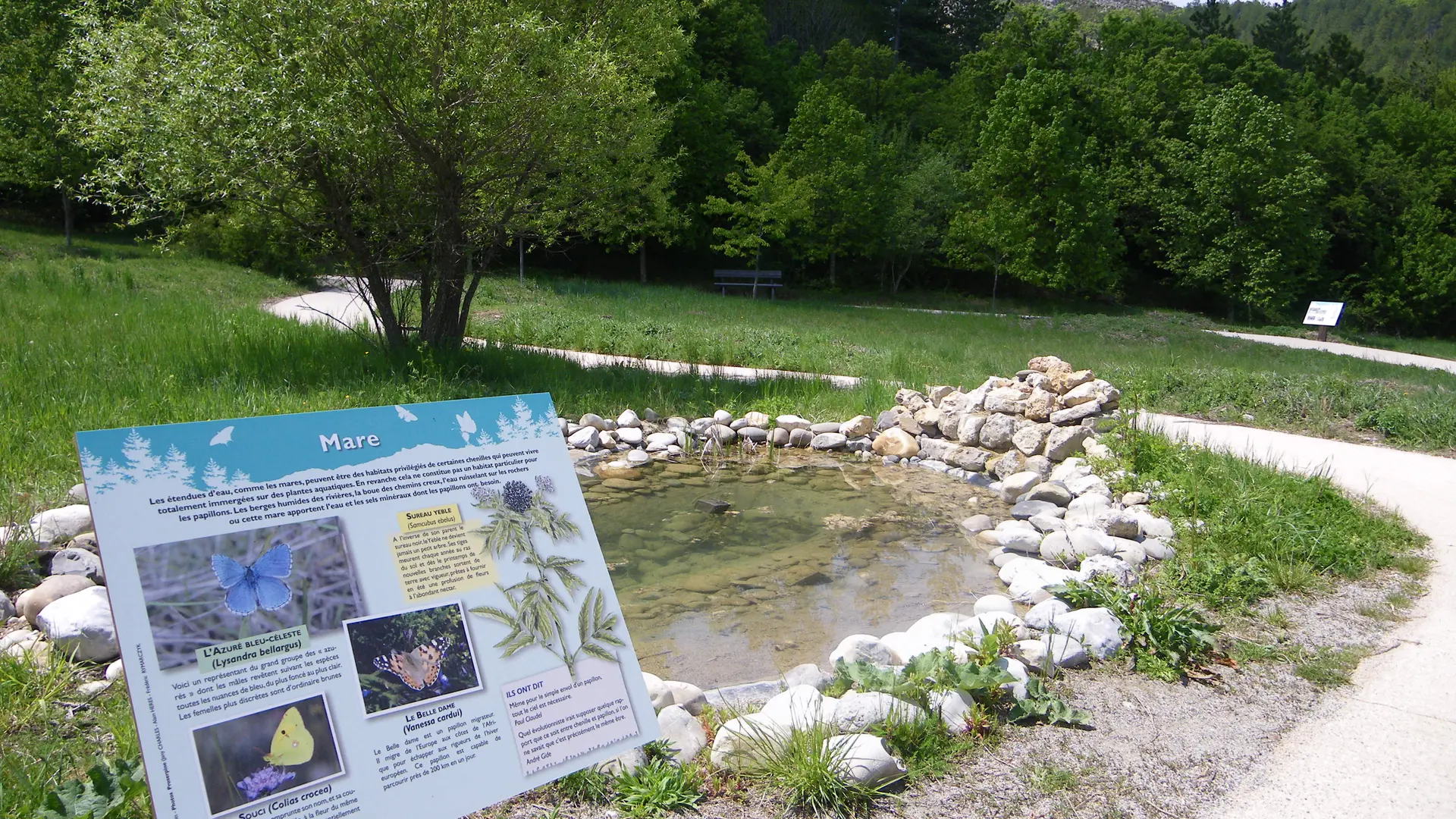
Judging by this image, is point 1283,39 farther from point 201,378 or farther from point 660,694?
point 660,694

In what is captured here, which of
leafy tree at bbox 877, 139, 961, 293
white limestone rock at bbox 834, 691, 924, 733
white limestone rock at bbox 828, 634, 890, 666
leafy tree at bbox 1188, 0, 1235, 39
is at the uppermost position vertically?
leafy tree at bbox 1188, 0, 1235, 39

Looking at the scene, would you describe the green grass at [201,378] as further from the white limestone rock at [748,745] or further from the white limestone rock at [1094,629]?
the white limestone rock at [1094,629]

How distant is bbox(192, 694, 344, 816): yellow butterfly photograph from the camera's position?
6.88 ft

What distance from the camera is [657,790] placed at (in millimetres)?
3076

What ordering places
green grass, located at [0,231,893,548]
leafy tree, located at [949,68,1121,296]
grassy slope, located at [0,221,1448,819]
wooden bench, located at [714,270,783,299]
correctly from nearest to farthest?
grassy slope, located at [0,221,1448,819]
green grass, located at [0,231,893,548]
leafy tree, located at [949,68,1121,296]
wooden bench, located at [714,270,783,299]

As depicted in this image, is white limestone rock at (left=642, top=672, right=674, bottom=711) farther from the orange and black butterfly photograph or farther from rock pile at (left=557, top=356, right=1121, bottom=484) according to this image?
rock pile at (left=557, top=356, right=1121, bottom=484)

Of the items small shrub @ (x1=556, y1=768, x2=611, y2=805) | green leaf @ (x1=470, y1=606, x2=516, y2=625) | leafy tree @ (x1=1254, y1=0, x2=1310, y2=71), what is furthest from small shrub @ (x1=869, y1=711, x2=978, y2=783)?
leafy tree @ (x1=1254, y1=0, x2=1310, y2=71)

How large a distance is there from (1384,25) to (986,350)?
350 ft

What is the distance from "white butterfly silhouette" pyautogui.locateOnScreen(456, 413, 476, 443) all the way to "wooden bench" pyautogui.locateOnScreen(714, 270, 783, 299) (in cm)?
2984

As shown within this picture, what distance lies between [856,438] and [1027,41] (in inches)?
1539

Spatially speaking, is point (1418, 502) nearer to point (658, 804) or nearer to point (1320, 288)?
point (658, 804)

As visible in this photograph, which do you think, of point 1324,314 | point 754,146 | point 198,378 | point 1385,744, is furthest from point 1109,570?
point 754,146

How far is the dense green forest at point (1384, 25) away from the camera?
74.4 m

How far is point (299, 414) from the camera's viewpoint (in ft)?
8.41
